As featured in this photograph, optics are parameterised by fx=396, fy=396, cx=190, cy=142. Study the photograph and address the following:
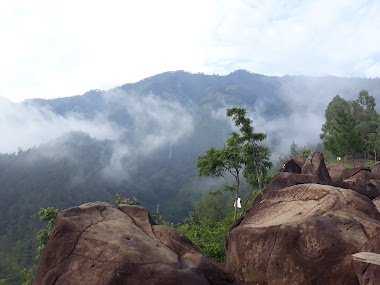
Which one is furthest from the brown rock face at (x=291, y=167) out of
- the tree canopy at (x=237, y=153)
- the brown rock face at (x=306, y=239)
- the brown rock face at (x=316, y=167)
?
the brown rock face at (x=306, y=239)

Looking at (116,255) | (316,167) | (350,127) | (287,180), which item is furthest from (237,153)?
(350,127)

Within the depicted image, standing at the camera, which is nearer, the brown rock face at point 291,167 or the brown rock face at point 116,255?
the brown rock face at point 116,255

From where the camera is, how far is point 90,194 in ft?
473

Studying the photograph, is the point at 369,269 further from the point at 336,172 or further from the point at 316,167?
the point at 336,172

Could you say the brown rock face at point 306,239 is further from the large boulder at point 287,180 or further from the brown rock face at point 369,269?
the large boulder at point 287,180

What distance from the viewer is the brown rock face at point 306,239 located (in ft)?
39.0

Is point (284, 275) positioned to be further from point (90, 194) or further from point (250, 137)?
point (90, 194)

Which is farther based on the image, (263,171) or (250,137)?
(263,171)

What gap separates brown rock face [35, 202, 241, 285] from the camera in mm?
9492

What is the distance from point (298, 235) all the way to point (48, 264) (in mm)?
7596

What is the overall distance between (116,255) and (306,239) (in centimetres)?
612

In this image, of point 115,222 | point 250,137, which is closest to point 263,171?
point 250,137

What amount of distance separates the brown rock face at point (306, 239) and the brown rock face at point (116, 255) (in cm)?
247

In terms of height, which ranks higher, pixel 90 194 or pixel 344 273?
pixel 344 273
